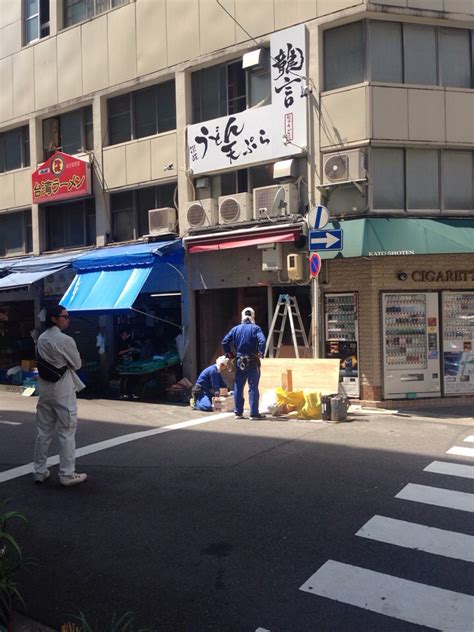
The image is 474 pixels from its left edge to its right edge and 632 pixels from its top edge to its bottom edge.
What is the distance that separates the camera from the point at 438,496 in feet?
19.5

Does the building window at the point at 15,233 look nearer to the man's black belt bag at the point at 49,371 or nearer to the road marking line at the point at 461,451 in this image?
the man's black belt bag at the point at 49,371

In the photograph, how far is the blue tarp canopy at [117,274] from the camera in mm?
13161

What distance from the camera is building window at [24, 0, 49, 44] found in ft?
59.0

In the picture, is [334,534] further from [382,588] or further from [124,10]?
[124,10]

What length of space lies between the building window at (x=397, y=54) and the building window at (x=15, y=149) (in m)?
10.6

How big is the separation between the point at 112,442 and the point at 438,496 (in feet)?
15.5

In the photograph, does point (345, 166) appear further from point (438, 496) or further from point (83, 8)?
point (83, 8)

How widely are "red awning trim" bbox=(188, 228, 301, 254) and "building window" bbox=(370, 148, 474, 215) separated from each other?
1.83 m

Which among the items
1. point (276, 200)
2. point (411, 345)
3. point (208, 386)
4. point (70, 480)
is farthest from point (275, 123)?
point (70, 480)

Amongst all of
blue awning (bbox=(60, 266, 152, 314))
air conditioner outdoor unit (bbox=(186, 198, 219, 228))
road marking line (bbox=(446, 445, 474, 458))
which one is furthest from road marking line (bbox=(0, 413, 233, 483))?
air conditioner outdoor unit (bbox=(186, 198, 219, 228))

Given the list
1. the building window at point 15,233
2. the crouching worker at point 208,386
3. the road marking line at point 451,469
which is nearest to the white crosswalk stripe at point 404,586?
the road marking line at point 451,469

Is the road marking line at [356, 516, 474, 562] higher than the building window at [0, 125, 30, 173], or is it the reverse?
the building window at [0, 125, 30, 173]

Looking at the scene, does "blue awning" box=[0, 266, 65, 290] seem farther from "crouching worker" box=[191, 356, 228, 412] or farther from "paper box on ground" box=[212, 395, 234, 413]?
"paper box on ground" box=[212, 395, 234, 413]

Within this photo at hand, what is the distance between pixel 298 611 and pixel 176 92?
13.3m
